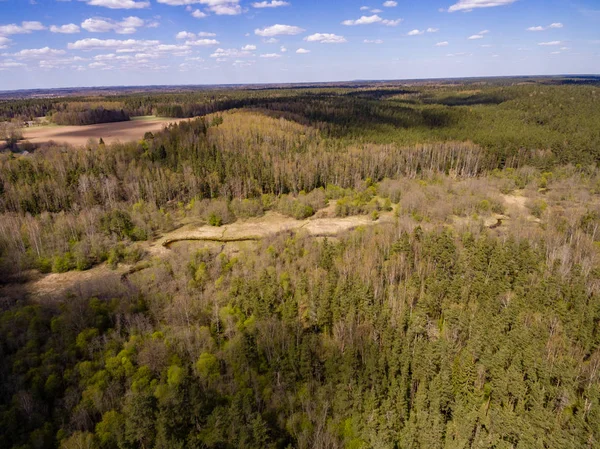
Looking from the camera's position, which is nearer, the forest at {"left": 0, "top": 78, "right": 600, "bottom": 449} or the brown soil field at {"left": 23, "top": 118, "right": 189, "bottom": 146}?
the forest at {"left": 0, "top": 78, "right": 600, "bottom": 449}

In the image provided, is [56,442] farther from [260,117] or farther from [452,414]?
[260,117]

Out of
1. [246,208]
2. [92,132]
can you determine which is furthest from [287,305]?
[92,132]

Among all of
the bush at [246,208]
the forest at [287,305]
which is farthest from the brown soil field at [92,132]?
the bush at [246,208]

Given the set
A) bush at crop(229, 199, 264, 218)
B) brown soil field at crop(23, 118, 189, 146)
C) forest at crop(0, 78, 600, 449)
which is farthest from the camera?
brown soil field at crop(23, 118, 189, 146)

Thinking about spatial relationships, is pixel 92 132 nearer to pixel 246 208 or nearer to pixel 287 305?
pixel 246 208

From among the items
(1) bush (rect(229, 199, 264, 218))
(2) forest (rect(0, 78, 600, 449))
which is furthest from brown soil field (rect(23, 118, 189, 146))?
(1) bush (rect(229, 199, 264, 218))

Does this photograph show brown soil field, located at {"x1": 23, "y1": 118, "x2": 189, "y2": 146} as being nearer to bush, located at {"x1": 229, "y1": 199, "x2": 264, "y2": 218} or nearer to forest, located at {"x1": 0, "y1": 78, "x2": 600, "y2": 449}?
forest, located at {"x1": 0, "y1": 78, "x2": 600, "y2": 449}
